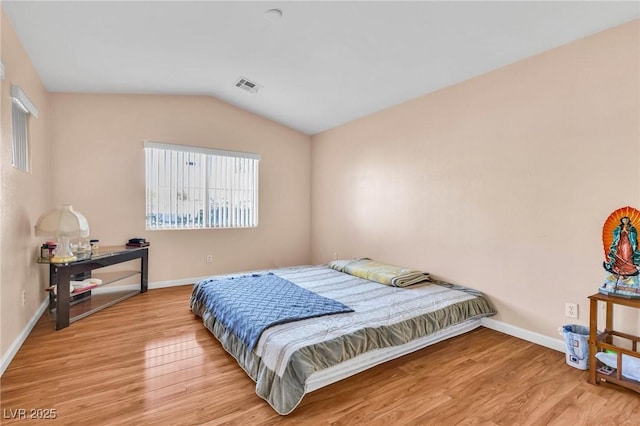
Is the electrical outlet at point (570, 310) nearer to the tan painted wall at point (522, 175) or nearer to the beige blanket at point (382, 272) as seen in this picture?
the tan painted wall at point (522, 175)

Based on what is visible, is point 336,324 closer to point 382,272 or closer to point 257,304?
point 257,304

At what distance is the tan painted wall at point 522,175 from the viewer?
7.31 feet

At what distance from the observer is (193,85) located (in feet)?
13.0

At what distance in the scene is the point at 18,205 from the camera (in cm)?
253

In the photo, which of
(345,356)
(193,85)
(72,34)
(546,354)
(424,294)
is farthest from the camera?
(193,85)

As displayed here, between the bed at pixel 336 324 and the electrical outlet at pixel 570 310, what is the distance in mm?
584

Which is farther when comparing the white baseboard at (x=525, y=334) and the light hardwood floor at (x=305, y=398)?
the white baseboard at (x=525, y=334)

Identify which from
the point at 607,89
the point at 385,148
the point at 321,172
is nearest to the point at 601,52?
the point at 607,89

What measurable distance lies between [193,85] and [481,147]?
3.51m

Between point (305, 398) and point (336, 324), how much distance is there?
49 centimetres

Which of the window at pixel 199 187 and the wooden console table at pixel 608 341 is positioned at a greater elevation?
the window at pixel 199 187

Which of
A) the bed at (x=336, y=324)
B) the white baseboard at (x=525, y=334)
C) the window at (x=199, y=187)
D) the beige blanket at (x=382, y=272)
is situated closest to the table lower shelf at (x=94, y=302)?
the window at (x=199, y=187)

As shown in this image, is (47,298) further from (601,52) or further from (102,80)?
(601,52)

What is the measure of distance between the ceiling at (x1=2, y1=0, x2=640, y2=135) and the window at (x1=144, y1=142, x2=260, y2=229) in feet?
3.18
